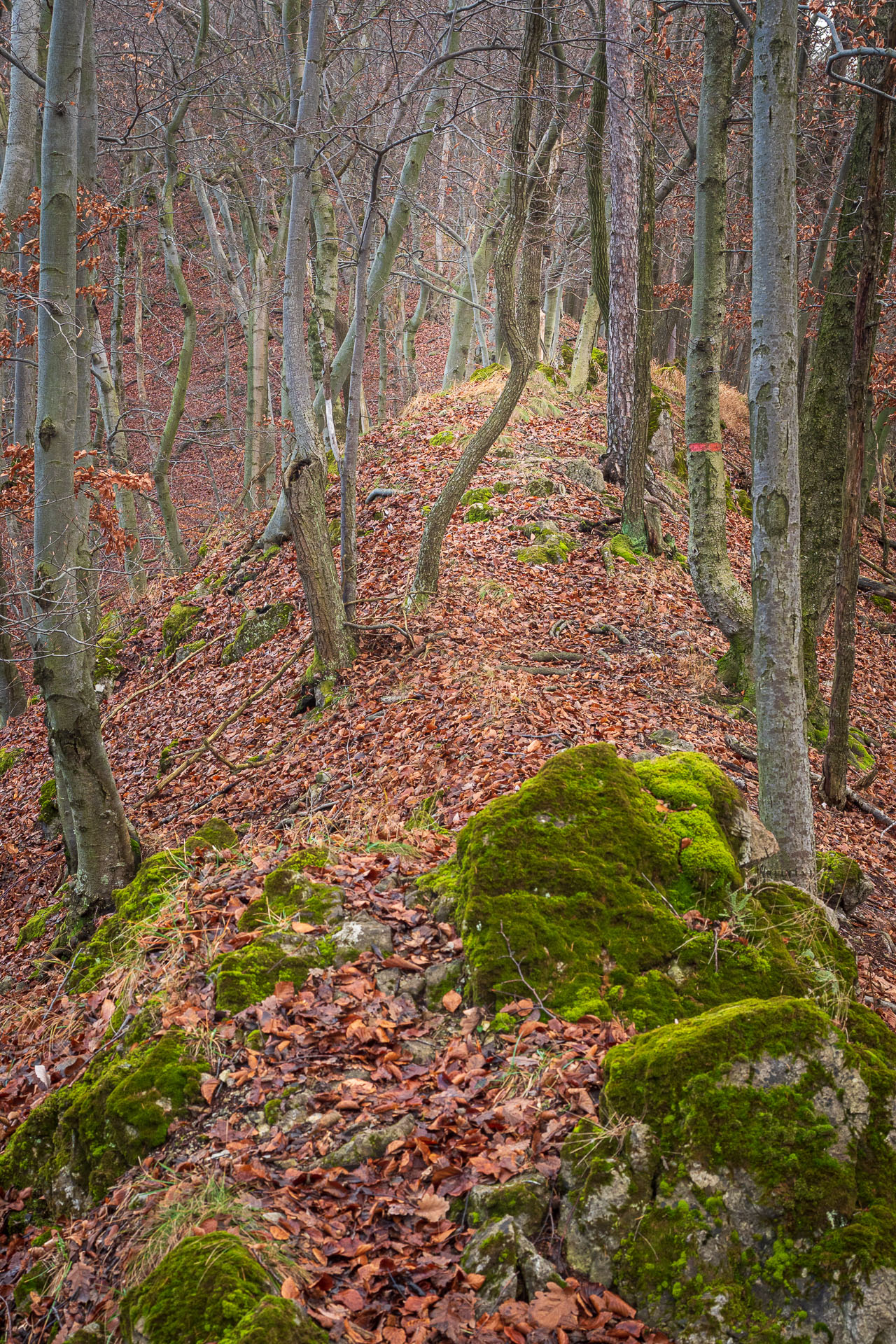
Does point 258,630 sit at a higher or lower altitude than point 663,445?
lower

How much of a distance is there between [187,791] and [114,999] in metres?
4.15

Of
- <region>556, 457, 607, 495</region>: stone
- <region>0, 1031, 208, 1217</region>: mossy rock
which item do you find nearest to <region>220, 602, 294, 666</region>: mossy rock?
<region>556, 457, 607, 495</region>: stone

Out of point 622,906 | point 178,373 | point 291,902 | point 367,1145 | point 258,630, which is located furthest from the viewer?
point 178,373

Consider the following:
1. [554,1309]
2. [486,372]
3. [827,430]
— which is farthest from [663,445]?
[554,1309]

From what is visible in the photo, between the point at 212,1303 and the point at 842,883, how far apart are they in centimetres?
451

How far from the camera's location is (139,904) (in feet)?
16.8

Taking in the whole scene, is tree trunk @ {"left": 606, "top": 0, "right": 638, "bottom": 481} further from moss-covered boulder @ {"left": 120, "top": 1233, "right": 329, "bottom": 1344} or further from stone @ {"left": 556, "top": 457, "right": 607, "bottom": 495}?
moss-covered boulder @ {"left": 120, "top": 1233, "right": 329, "bottom": 1344}

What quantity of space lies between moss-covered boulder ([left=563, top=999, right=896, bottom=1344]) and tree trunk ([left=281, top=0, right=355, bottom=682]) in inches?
249

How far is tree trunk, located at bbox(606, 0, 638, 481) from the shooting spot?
32.6ft

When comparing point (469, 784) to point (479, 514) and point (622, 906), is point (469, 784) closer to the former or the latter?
point (622, 906)

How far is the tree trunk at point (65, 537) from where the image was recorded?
574 cm

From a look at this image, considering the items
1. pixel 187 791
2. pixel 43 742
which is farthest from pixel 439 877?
pixel 43 742

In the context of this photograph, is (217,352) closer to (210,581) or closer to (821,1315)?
(210,581)

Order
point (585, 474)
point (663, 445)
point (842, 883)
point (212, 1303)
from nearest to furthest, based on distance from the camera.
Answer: point (212, 1303)
point (842, 883)
point (585, 474)
point (663, 445)
